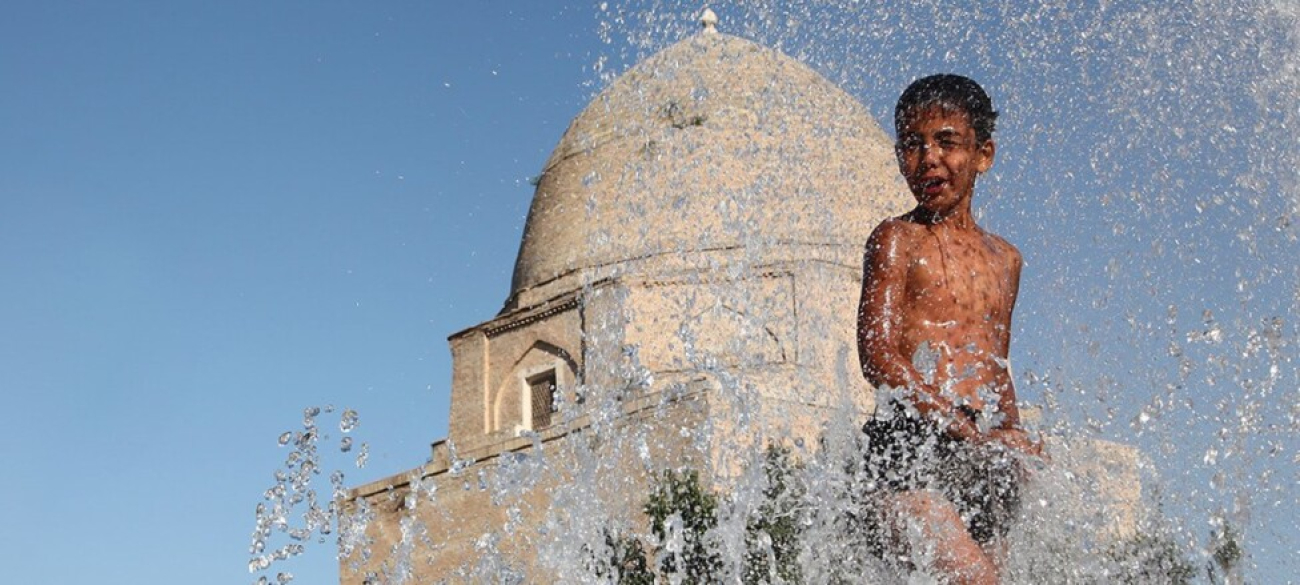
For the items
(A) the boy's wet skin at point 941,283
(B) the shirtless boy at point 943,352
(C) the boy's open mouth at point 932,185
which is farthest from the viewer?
(C) the boy's open mouth at point 932,185

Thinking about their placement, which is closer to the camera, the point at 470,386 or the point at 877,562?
the point at 877,562

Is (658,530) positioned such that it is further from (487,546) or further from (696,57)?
(696,57)

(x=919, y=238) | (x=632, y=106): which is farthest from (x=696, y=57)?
(x=919, y=238)

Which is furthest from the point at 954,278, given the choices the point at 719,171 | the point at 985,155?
the point at 719,171

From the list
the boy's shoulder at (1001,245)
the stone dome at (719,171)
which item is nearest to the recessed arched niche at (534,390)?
the stone dome at (719,171)

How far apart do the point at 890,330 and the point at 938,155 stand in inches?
12.8

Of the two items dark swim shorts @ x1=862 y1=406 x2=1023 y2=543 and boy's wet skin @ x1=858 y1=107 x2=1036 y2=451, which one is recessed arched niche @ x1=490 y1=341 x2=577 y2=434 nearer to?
boy's wet skin @ x1=858 y1=107 x2=1036 y2=451

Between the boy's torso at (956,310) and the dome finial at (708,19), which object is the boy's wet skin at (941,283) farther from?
the dome finial at (708,19)

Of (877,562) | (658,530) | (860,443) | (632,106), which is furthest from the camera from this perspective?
(632,106)

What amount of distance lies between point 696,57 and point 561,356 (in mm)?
3201

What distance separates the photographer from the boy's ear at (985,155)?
283 cm

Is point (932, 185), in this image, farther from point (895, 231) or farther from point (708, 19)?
point (708, 19)

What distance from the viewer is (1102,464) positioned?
3.85 meters

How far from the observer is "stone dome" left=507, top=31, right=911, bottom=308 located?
13.1 meters
